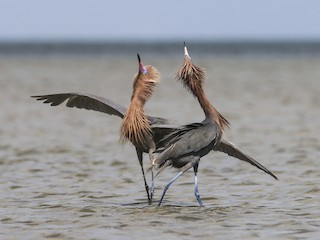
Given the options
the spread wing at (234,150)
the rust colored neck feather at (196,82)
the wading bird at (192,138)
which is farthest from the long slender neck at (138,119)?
the spread wing at (234,150)

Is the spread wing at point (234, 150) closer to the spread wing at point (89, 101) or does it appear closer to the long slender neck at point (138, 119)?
the long slender neck at point (138, 119)

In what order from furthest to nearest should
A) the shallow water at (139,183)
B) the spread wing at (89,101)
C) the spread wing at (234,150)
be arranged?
the spread wing at (89,101) < the spread wing at (234,150) < the shallow water at (139,183)

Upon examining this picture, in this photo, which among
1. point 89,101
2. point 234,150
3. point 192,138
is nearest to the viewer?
point 192,138

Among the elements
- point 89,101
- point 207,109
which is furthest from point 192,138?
point 89,101

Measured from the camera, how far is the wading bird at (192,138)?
1026 centimetres

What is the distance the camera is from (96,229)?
9.27 metres

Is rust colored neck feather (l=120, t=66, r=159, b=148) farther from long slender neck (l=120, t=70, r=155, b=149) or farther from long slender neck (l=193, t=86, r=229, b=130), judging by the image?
long slender neck (l=193, t=86, r=229, b=130)

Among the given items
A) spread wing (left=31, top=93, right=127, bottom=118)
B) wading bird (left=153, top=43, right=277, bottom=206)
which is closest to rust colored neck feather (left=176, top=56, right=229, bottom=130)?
wading bird (left=153, top=43, right=277, bottom=206)

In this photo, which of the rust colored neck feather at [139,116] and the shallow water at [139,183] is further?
the rust colored neck feather at [139,116]

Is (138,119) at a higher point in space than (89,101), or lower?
lower

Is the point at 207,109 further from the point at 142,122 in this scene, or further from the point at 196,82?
the point at 142,122

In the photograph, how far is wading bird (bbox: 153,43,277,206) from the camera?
10.3 m

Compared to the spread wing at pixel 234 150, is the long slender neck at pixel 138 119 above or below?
above

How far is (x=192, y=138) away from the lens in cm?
1028
